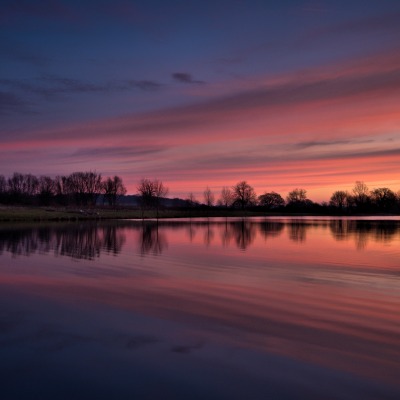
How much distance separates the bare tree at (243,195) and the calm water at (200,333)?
16752cm

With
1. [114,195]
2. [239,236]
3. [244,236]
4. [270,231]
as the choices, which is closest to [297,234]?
[270,231]

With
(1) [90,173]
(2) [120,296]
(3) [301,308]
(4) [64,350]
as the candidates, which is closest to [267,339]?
(3) [301,308]

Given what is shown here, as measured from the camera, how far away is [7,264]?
65.6 feet

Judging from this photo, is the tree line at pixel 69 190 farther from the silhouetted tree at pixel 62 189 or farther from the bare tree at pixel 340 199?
the bare tree at pixel 340 199

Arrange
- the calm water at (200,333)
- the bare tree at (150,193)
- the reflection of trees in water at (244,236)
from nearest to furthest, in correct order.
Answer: the calm water at (200,333)
the reflection of trees in water at (244,236)
the bare tree at (150,193)

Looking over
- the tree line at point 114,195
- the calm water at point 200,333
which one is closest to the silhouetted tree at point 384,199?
the tree line at point 114,195

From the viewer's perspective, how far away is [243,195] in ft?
611

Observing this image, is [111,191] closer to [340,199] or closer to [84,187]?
[84,187]

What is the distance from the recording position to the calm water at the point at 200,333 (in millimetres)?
6543

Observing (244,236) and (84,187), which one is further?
(84,187)

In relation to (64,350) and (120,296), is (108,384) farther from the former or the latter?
(120,296)

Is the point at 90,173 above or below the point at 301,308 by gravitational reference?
above

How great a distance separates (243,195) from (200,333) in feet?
585

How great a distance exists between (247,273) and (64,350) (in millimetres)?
10289
